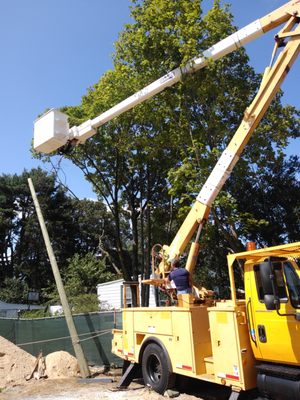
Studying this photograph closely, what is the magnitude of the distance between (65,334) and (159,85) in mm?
8864

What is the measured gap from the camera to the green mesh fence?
43.4 feet

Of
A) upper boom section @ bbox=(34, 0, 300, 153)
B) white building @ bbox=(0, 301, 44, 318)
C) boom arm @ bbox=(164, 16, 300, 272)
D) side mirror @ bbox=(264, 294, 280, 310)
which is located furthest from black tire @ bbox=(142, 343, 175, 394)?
white building @ bbox=(0, 301, 44, 318)

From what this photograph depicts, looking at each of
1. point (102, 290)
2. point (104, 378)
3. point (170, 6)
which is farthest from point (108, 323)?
point (102, 290)

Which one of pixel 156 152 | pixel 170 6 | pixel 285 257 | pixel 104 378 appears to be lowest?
pixel 104 378

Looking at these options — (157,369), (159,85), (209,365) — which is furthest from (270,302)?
(159,85)

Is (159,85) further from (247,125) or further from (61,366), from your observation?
(61,366)

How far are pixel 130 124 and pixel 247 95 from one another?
5.90 metres

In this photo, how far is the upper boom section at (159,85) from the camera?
10289 mm

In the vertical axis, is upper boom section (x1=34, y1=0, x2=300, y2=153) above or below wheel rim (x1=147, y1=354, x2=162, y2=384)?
above

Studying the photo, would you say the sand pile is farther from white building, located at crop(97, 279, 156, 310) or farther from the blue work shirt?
white building, located at crop(97, 279, 156, 310)

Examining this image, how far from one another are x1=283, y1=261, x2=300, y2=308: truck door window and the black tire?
3214 millimetres

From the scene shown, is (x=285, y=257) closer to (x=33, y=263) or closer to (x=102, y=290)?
(x=102, y=290)

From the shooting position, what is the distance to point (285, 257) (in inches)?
257

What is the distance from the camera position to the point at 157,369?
9047 millimetres
